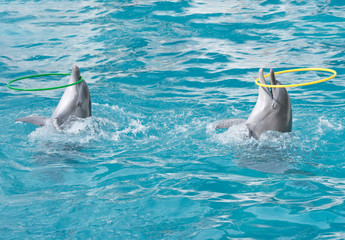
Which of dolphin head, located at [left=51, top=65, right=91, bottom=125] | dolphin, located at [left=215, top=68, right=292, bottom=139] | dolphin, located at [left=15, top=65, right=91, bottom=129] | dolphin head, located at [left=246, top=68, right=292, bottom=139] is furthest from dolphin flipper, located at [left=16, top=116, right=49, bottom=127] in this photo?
dolphin head, located at [left=246, top=68, right=292, bottom=139]

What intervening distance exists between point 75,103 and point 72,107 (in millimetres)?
84

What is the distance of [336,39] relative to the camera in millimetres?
13258

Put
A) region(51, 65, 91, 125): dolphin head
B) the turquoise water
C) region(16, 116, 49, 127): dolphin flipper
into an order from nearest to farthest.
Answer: the turquoise water → region(16, 116, 49, 127): dolphin flipper → region(51, 65, 91, 125): dolphin head

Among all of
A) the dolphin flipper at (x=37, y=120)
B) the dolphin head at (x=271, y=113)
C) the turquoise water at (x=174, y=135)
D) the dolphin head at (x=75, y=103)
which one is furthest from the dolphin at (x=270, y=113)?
the dolphin flipper at (x=37, y=120)

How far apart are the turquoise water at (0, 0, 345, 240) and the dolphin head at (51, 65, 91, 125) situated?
0.82ft

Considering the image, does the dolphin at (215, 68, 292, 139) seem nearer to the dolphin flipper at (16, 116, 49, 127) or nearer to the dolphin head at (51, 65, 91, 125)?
the dolphin head at (51, 65, 91, 125)

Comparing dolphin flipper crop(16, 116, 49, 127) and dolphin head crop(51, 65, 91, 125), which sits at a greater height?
dolphin head crop(51, 65, 91, 125)

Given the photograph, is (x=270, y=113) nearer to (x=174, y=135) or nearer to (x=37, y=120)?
(x=174, y=135)

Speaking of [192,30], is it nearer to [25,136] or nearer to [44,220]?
[25,136]

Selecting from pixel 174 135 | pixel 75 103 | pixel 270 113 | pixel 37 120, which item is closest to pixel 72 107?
pixel 75 103

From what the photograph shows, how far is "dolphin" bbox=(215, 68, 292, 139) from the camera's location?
296 inches

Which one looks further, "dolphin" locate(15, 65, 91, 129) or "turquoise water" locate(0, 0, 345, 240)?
"dolphin" locate(15, 65, 91, 129)

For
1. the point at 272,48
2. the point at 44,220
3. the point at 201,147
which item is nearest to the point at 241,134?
the point at 201,147

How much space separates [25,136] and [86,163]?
5.44 feet
